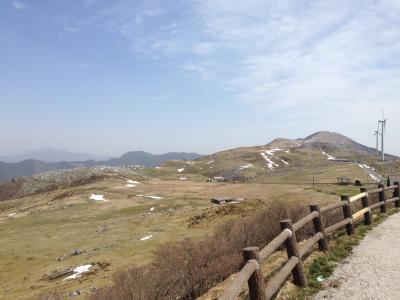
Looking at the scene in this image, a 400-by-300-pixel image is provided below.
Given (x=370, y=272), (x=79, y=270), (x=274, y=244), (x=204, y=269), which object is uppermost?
(x=274, y=244)

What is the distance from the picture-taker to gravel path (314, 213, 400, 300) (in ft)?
39.3

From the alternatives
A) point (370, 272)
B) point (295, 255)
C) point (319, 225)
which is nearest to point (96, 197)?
point (319, 225)

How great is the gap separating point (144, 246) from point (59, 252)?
10.1m

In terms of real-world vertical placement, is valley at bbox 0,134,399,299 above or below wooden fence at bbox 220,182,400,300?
below

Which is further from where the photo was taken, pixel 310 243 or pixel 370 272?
pixel 310 243

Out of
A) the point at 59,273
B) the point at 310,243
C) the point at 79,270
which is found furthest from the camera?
the point at 79,270

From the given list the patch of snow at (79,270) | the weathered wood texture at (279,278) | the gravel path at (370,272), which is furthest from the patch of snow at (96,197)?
the weathered wood texture at (279,278)

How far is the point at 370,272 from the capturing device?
13.9 metres

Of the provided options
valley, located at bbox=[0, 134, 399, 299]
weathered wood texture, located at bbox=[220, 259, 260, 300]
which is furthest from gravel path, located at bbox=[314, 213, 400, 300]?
valley, located at bbox=[0, 134, 399, 299]

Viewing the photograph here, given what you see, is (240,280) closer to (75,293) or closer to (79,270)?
(75,293)

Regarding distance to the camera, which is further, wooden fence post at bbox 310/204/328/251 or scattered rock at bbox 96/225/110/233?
scattered rock at bbox 96/225/110/233

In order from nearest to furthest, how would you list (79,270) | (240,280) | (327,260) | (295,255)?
1. (240,280)
2. (295,255)
3. (327,260)
4. (79,270)

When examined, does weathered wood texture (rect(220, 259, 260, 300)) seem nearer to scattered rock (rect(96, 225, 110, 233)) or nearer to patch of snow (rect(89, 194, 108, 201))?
scattered rock (rect(96, 225, 110, 233))

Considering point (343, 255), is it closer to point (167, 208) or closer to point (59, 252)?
point (59, 252)
